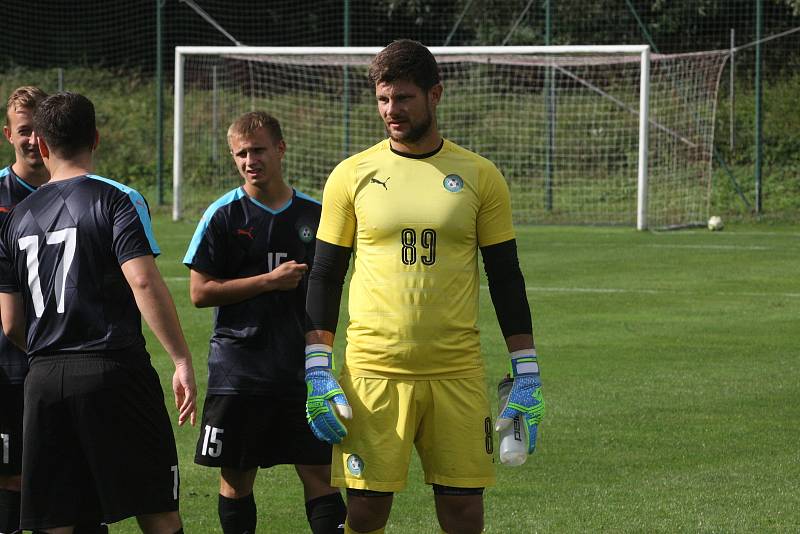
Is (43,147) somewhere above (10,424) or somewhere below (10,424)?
above

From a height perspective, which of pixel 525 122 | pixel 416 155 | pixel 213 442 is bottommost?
pixel 213 442

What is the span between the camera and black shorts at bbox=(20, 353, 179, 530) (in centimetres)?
464

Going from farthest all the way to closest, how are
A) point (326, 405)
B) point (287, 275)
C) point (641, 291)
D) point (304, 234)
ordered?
1. point (641, 291)
2. point (304, 234)
3. point (287, 275)
4. point (326, 405)

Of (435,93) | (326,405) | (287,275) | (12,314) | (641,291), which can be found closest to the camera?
(326,405)

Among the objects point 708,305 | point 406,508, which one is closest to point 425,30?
point 708,305

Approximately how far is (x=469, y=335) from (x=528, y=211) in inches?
788

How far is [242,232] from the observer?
579cm

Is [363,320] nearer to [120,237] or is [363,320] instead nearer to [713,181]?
[120,237]

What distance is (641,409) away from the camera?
8766 mm

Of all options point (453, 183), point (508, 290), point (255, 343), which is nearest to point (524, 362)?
point (508, 290)

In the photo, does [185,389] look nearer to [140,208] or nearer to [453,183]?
[140,208]

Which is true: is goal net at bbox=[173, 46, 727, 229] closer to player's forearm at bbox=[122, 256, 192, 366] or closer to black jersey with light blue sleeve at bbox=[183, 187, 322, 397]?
black jersey with light blue sleeve at bbox=[183, 187, 322, 397]

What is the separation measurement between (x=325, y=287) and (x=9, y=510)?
2.00 metres

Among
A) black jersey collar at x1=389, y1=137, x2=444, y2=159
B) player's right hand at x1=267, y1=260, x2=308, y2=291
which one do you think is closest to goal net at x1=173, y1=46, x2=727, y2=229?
player's right hand at x1=267, y1=260, x2=308, y2=291
